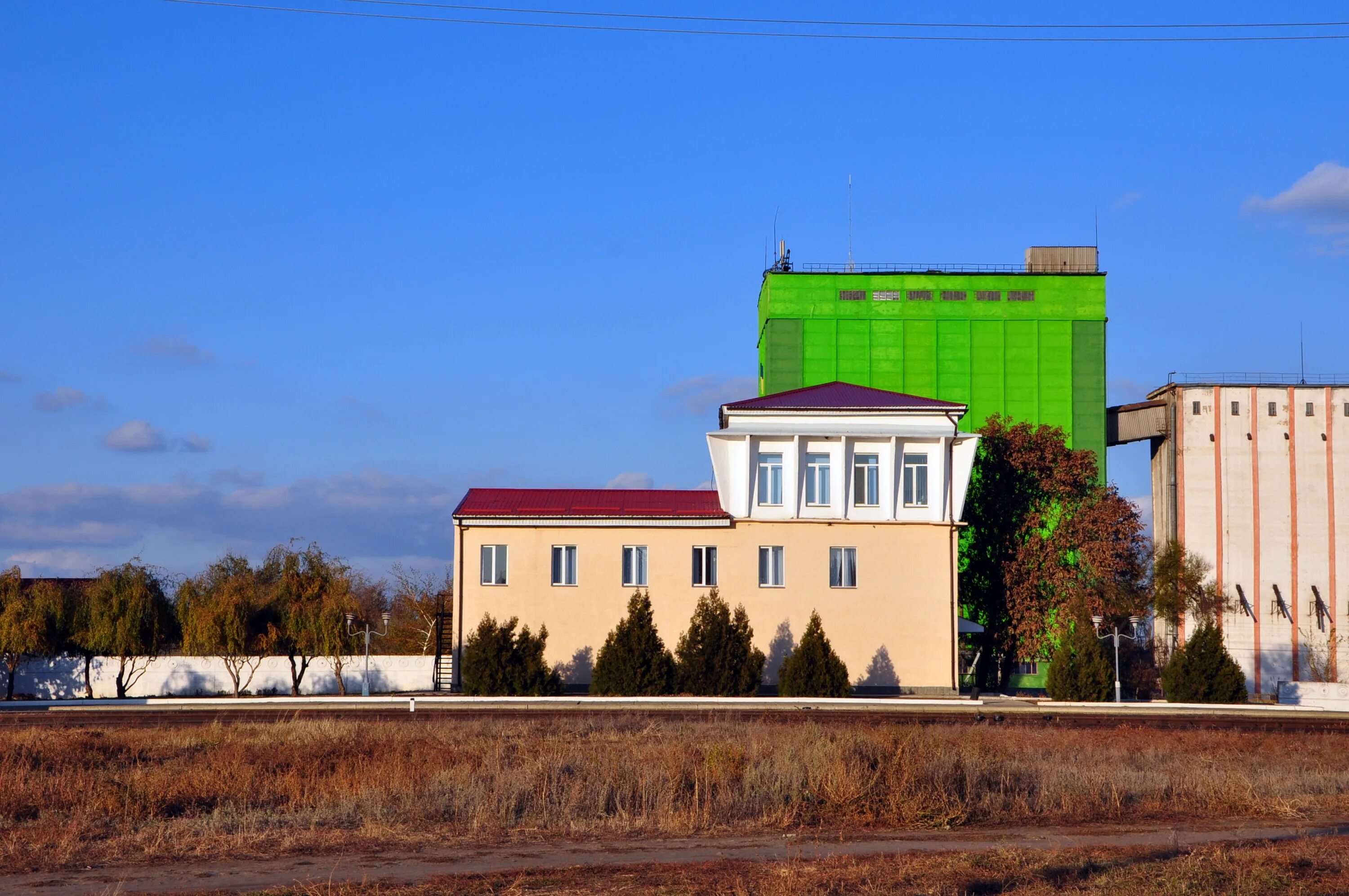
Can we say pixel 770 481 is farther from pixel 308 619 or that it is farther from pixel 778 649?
pixel 308 619

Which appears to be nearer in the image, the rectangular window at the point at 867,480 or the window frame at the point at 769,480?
the window frame at the point at 769,480

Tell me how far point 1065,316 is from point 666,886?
5669 centimetres

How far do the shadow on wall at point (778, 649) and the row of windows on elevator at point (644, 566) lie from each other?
1.35 m

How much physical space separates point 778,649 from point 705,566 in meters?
3.50

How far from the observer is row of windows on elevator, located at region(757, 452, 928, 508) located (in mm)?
42531

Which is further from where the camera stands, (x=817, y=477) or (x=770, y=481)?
(x=817, y=477)

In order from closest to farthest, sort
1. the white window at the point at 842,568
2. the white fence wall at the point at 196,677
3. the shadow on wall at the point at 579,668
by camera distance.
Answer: the shadow on wall at the point at 579,668, the white window at the point at 842,568, the white fence wall at the point at 196,677

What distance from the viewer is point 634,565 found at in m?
41.7

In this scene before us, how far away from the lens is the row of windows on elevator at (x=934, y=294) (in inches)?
2511

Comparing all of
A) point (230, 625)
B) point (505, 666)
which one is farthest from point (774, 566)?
point (230, 625)

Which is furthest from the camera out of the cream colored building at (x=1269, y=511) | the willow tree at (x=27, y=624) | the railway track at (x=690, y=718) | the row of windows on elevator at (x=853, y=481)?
the cream colored building at (x=1269, y=511)

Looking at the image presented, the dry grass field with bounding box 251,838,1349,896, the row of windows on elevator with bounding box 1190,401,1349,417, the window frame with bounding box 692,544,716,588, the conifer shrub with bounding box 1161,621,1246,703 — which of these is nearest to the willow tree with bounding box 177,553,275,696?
the window frame with bounding box 692,544,716,588

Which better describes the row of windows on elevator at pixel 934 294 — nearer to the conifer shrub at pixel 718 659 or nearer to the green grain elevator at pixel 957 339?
the green grain elevator at pixel 957 339

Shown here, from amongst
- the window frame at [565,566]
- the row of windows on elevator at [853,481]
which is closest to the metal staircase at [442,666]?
the window frame at [565,566]
